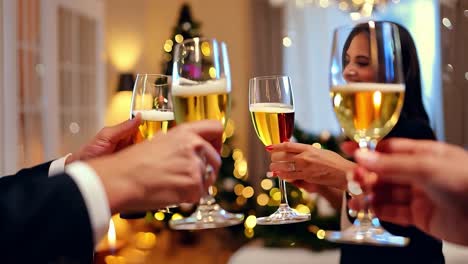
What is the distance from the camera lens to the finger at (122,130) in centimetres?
120

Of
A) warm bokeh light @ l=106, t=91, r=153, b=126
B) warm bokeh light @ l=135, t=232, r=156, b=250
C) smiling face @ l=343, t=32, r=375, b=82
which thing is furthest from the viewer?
warm bokeh light @ l=135, t=232, r=156, b=250

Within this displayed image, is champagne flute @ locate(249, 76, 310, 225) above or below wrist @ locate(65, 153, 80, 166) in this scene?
above

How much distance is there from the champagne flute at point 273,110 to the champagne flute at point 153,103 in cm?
18

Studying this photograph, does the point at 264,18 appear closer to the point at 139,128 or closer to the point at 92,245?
the point at 139,128

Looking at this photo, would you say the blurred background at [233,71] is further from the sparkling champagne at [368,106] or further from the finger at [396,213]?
the sparkling champagne at [368,106]

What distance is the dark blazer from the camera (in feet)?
2.75

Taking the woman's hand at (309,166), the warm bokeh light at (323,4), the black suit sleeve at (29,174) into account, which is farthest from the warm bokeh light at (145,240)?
the woman's hand at (309,166)

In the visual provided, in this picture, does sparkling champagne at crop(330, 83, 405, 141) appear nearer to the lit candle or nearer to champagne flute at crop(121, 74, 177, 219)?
champagne flute at crop(121, 74, 177, 219)

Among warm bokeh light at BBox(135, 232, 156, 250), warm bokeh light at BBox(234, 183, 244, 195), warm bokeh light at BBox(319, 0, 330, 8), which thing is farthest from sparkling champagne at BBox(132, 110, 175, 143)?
warm bokeh light at BBox(319, 0, 330, 8)

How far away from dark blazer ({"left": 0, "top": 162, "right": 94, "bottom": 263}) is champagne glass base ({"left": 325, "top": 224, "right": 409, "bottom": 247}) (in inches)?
14.2

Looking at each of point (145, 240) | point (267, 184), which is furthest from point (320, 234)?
point (145, 240)

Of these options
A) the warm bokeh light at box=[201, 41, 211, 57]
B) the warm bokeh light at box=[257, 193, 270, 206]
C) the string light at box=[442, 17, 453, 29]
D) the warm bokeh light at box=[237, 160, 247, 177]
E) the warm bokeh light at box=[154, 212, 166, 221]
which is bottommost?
the warm bokeh light at box=[154, 212, 166, 221]

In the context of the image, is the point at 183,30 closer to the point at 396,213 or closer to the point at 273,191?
the point at 273,191

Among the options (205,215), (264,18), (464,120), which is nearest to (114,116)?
(264,18)
